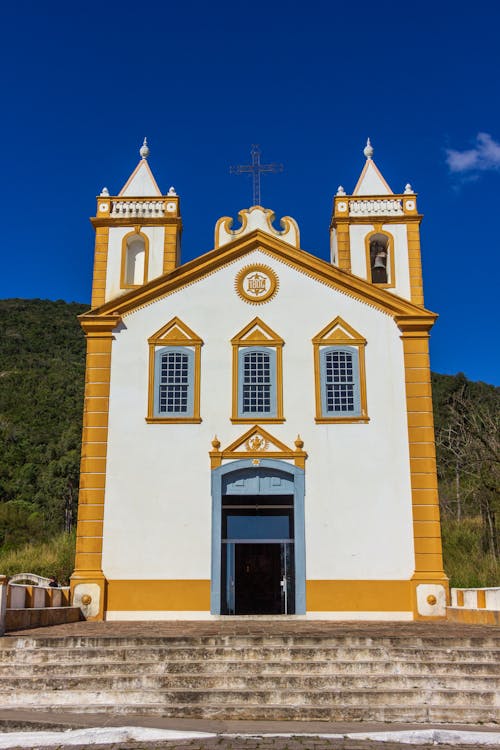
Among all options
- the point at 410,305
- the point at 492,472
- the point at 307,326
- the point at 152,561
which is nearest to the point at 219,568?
the point at 152,561

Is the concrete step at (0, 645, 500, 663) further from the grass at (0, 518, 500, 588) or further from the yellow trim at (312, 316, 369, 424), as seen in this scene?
the grass at (0, 518, 500, 588)

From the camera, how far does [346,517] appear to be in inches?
675

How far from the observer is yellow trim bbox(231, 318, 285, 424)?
1775 cm

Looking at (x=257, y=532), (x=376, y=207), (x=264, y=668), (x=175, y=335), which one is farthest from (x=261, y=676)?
(x=376, y=207)

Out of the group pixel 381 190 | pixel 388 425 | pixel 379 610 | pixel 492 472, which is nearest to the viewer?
pixel 379 610

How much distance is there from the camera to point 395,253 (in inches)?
776

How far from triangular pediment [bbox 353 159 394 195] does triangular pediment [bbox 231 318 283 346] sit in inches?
191

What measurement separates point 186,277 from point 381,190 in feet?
19.6

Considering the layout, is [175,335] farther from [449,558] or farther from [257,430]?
[449,558]

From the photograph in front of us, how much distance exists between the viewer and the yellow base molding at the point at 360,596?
54.4ft

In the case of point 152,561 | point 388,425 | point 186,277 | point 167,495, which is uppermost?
point 186,277

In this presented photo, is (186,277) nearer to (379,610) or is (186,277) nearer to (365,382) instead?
(365,382)

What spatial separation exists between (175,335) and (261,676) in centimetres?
987

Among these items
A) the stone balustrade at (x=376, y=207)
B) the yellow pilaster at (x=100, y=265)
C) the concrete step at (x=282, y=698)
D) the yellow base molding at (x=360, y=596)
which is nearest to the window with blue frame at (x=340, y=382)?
the yellow base molding at (x=360, y=596)
